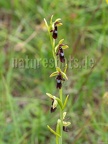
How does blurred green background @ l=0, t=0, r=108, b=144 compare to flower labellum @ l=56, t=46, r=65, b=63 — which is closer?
flower labellum @ l=56, t=46, r=65, b=63

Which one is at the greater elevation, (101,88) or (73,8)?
(73,8)

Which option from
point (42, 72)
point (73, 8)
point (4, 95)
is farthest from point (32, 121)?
point (73, 8)

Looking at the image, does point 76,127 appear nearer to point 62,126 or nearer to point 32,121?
point 32,121

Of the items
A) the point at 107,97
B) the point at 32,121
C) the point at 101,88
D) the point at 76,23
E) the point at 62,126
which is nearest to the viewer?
the point at 62,126

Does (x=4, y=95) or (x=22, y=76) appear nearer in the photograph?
(x=4, y=95)

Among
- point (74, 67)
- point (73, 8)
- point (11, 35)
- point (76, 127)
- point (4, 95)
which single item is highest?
point (73, 8)

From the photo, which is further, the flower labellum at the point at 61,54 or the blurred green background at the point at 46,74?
the blurred green background at the point at 46,74

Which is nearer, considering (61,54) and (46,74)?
(61,54)

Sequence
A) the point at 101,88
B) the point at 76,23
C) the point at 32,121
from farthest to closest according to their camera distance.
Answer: the point at 76,23
the point at 101,88
the point at 32,121
